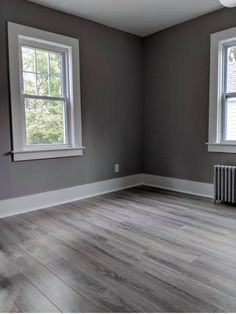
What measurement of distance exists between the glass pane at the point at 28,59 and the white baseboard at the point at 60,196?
66.0 inches

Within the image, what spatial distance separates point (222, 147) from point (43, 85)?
266 cm

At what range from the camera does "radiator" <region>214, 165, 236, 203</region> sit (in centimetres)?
332

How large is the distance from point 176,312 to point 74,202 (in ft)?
7.87

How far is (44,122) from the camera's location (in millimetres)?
3406

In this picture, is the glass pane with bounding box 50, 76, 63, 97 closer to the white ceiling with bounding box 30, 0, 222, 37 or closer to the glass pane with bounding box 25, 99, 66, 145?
the glass pane with bounding box 25, 99, 66, 145

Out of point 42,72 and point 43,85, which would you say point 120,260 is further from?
point 42,72

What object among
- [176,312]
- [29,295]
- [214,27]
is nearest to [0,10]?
[214,27]

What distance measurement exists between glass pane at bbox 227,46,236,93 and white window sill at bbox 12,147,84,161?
7.63 feet

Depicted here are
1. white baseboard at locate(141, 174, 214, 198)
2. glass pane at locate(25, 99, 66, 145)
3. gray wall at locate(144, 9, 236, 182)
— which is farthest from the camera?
white baseboard at locate(141, 174, 214, 198)

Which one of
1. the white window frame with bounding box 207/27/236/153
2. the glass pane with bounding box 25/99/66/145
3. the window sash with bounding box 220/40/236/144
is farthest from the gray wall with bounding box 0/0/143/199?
the window sash with bounding box 220/40/236/144

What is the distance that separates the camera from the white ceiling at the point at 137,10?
319cm

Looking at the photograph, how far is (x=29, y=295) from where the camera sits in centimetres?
157

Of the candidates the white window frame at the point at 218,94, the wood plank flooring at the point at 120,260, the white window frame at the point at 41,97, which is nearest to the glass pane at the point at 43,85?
the white window frame at the point at 41,97

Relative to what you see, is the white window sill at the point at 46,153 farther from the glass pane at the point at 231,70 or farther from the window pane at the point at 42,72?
the glass pane at the point at 231,70
